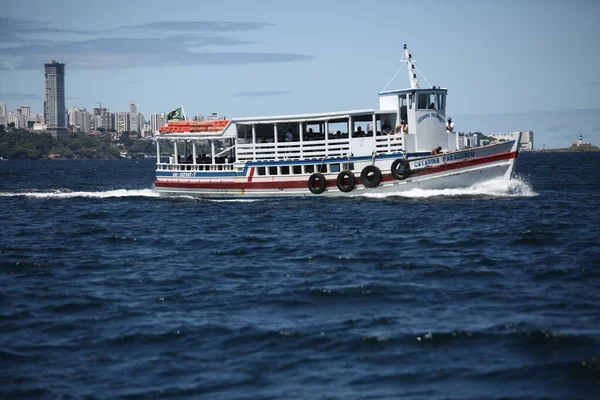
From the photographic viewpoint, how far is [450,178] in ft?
132

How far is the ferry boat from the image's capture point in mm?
40094

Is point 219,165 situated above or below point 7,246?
above

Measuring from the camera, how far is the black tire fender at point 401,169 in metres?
40.3

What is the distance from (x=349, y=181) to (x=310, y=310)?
23.6 m

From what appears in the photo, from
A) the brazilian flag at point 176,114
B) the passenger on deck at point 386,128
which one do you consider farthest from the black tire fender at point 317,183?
the brazilian flag at point 176,114

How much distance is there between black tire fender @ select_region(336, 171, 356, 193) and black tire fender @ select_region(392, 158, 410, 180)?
2.23 m

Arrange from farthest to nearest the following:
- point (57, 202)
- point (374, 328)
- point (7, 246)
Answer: point (57, 202) → point (7, 246) → point (374, 328)

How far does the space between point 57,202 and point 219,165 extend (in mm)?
10861

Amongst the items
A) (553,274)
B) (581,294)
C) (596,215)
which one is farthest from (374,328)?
(596,215)

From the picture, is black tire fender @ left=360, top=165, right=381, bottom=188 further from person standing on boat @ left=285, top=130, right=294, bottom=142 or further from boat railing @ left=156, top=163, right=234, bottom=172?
boat railing @ left=156, top=163, right=234, bottom=172

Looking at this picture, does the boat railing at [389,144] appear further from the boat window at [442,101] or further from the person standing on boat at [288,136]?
the person standing on boat at [288,136]

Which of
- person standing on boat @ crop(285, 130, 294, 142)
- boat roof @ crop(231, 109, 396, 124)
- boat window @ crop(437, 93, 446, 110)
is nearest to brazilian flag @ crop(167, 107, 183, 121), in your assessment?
boat roof @ crop(231, 109, 396, 124)

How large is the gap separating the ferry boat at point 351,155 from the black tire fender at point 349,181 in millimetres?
51

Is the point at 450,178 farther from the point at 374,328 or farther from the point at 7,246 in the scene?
the point at 374,328
